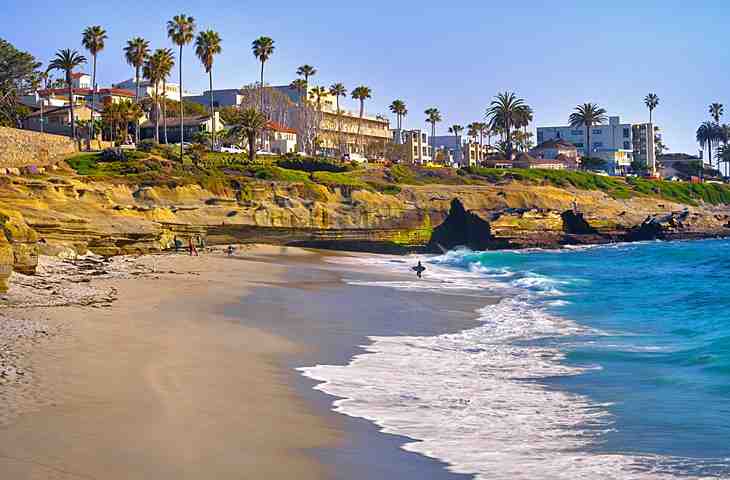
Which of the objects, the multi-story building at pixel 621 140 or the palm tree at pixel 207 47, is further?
the multi-story building at pixel 621 140

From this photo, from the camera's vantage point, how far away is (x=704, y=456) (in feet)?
34.2

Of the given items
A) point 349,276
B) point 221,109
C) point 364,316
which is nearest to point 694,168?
point 221,109

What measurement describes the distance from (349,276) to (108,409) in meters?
25.7

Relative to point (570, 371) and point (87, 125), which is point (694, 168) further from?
point (570, 371)

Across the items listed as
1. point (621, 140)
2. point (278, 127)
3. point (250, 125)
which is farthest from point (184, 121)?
point (621, 140)

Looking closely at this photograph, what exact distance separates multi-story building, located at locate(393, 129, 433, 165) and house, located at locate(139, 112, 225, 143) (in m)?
32.5

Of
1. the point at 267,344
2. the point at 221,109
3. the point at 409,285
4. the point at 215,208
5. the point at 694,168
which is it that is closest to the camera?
the point at 267,344

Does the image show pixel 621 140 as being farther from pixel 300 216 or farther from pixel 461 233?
pixel 300 216

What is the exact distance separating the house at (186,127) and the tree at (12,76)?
13079 mm

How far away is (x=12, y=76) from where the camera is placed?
86.5 meters

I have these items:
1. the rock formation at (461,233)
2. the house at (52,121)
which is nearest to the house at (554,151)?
the house at (52,121)

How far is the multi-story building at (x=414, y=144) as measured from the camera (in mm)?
123750

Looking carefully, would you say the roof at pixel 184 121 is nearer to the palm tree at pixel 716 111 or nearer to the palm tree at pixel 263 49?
the palm tree at pixel 263 49

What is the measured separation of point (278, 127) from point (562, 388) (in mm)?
93232
